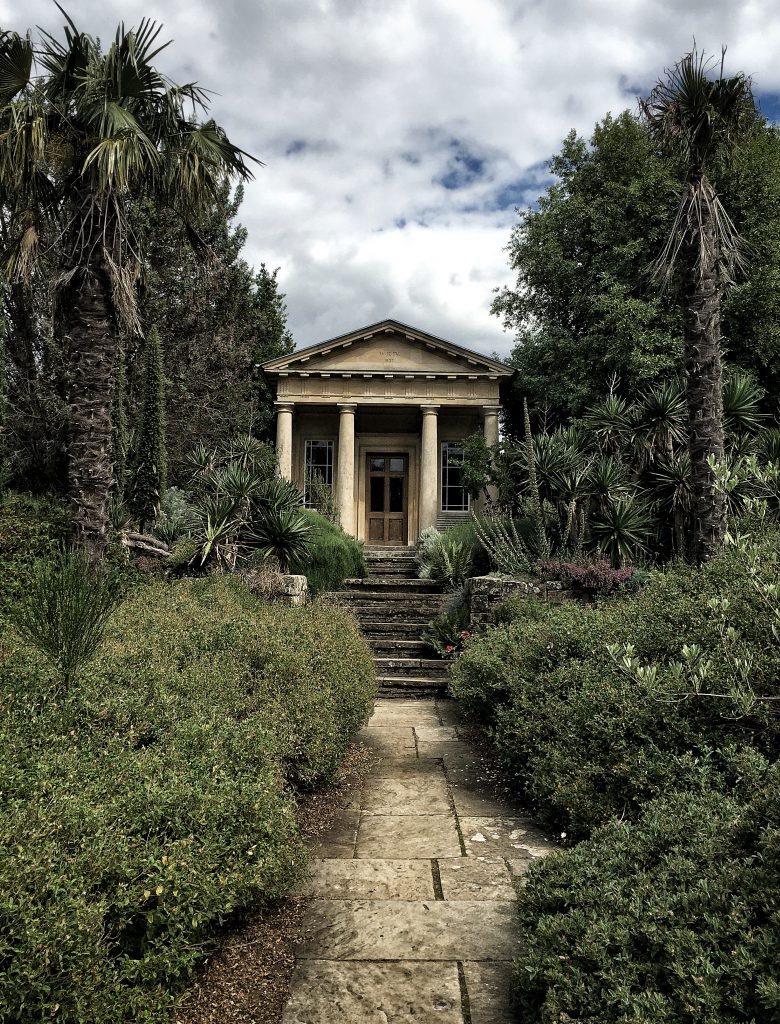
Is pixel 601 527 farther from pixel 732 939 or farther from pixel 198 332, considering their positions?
pixel 198 332

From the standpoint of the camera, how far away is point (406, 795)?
525 cm

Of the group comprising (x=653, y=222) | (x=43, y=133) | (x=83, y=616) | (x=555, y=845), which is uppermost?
(x=653, y=222)

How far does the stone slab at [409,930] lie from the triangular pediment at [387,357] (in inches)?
688

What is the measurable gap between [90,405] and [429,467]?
11.4 metres

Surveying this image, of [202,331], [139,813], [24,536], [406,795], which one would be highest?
[202,331]

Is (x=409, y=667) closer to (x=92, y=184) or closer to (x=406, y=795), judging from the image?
(x=406, y=795)

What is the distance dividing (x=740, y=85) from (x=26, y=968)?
1127 cm

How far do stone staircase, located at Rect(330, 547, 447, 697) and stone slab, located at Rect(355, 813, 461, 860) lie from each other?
4835mm

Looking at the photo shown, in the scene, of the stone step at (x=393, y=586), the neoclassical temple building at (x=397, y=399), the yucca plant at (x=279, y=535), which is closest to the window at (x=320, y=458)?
the neoclassical temple building at (x=397, y=399)

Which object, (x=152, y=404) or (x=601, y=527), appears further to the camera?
(x=152, y=404)

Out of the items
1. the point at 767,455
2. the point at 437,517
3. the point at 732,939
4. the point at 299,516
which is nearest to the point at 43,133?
the point at 299,516

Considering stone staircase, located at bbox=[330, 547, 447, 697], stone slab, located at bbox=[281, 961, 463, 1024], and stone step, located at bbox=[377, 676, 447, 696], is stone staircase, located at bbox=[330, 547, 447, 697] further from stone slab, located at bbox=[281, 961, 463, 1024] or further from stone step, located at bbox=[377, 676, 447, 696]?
stone slab, located at bbox=[281, 961, 463, 1024]

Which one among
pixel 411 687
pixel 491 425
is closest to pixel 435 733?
pixel 411 687

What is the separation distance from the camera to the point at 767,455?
1266 centimetres
